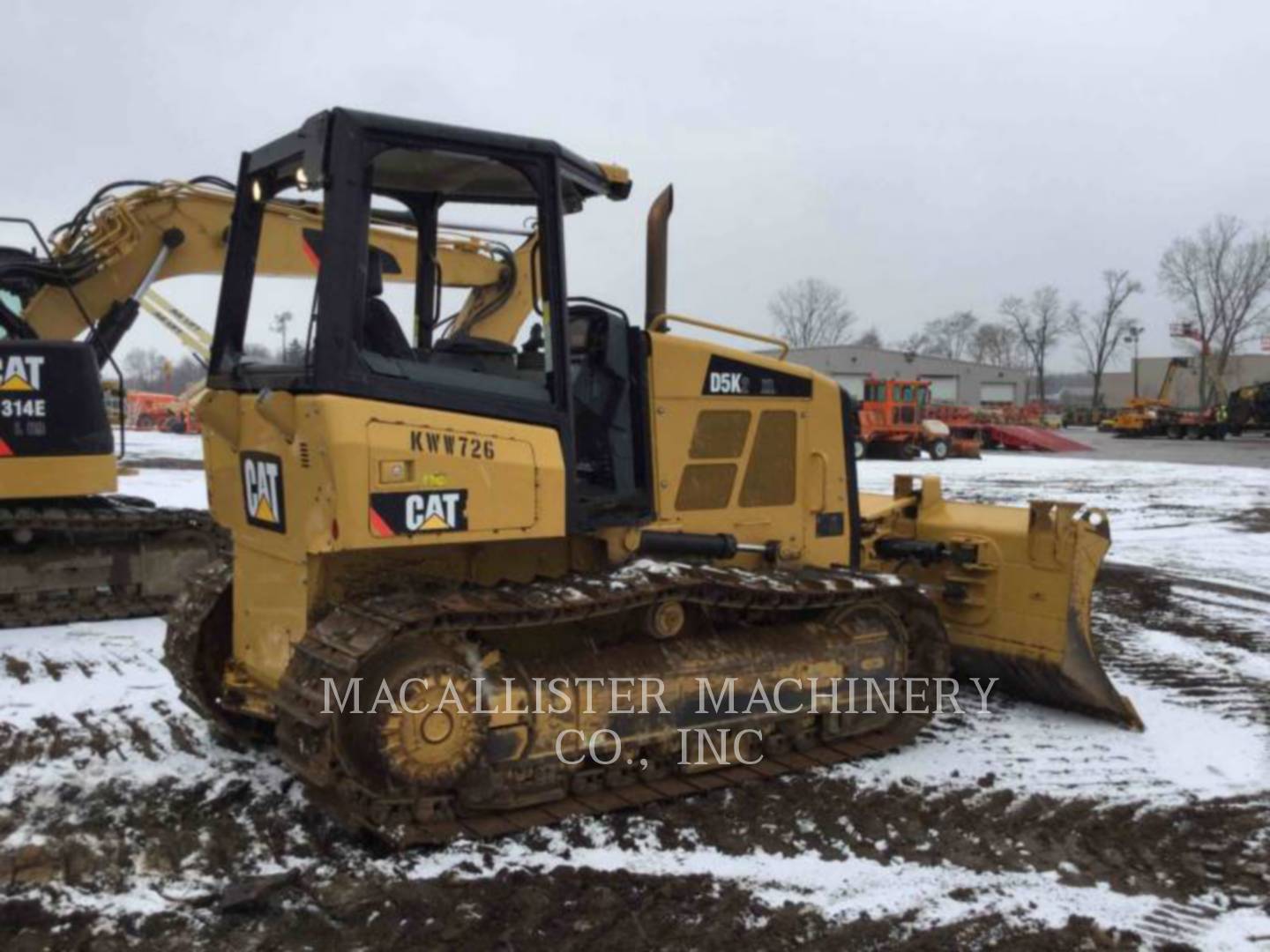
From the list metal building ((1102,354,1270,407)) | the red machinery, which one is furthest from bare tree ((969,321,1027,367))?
the red machinery

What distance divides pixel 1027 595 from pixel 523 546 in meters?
3.09

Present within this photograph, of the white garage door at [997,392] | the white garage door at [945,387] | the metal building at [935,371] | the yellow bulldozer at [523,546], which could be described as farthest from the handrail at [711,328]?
the white garage door at [997,392]

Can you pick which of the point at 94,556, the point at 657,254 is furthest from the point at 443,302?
the point at 94,556

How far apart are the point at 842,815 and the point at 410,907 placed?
194 centimetres

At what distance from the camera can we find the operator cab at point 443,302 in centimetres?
416

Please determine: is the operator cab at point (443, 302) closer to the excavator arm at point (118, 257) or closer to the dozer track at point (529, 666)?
the dozer track at point (529, 666)

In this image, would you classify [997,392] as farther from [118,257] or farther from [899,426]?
[118,257]

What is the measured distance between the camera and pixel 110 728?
5.73 metres

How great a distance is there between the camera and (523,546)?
4.96m

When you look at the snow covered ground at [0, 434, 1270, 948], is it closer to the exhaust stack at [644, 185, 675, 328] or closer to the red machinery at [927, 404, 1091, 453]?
the exhaust stack at [644, 185, 675, 328]

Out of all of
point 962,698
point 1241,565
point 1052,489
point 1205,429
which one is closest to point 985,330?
point 1205,429

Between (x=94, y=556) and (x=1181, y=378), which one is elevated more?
(x=1181, y=378)

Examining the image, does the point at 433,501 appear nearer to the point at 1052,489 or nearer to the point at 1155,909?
the point at 1155,909

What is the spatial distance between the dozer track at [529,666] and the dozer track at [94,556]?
3.41 metres
